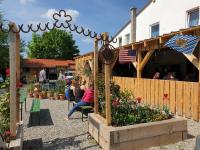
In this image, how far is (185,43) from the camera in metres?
8.52

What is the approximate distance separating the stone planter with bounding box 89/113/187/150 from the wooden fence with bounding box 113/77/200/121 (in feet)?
5.59

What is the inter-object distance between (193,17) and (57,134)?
34.2 ft

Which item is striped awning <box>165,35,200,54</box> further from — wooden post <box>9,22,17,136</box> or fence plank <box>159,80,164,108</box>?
wooden post <box>9,22,17,136</box>

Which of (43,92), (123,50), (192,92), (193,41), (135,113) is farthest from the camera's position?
(43,92)

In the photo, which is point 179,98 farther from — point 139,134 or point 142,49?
point 139,134

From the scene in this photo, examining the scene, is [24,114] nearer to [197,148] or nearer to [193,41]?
[193,41]

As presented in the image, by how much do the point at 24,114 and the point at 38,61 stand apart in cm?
3590

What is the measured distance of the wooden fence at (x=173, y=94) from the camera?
8.71 meters

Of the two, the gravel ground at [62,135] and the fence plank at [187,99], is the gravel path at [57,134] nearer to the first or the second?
the gravel ground at [62,135]

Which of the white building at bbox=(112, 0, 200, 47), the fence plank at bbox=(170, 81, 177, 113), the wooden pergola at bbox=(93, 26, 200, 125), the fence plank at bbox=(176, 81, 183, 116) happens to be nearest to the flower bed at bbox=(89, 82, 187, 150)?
the wooden pergola at bbox=(93, 26, 200, 125)

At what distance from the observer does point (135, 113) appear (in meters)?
6.71

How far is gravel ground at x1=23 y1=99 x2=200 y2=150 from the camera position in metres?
6.05

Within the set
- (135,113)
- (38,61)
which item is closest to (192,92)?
(135,113)

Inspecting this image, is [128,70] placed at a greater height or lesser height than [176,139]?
greater
